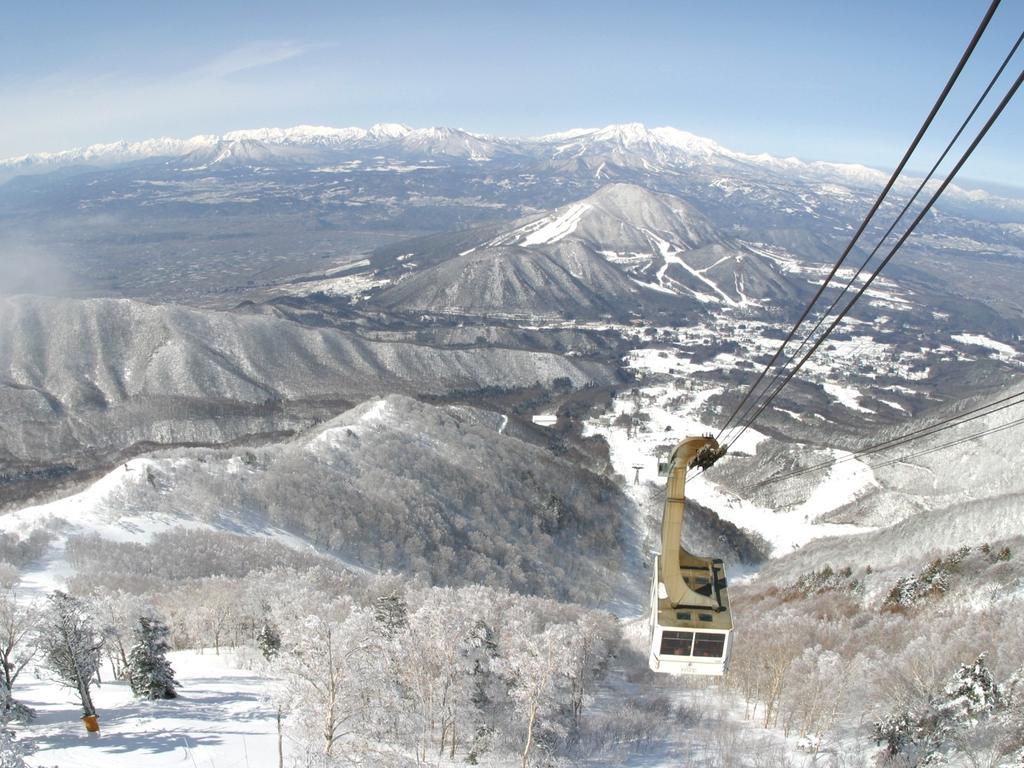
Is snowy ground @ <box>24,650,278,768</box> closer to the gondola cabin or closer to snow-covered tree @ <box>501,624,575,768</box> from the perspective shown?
snow-covered tree @ <box>501,624,575,768</box>

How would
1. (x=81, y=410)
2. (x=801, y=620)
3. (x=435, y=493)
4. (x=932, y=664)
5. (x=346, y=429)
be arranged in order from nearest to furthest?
(x=932, y=664), (x=801, y=620), (x=435, y=493), (x=346, y=429), (x=81, y=410)

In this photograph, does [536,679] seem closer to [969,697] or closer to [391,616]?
[391,616]

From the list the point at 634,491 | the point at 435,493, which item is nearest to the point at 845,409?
the point at 634,491

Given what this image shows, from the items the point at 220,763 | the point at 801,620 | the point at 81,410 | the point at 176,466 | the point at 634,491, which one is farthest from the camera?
the point at 81,410

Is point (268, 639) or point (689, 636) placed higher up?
point (689, 636)

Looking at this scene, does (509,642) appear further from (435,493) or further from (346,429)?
(346,429)

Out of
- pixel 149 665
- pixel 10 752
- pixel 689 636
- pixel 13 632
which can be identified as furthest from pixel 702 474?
pixel 10 752
